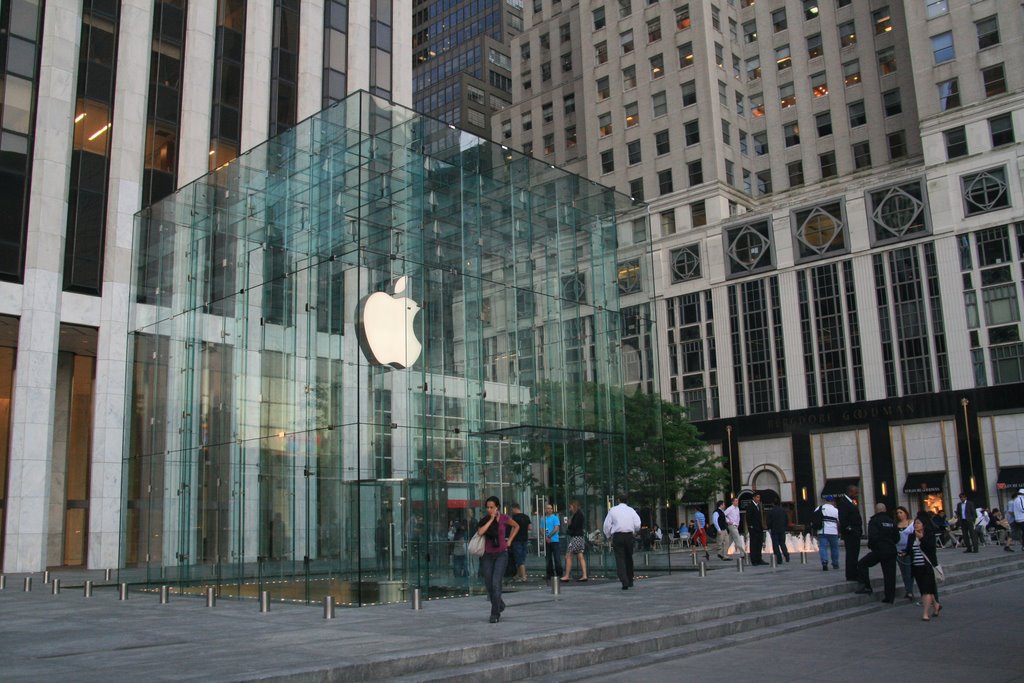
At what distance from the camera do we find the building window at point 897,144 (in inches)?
2469

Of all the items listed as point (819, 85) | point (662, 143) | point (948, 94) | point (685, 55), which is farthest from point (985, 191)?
point (685, 55)

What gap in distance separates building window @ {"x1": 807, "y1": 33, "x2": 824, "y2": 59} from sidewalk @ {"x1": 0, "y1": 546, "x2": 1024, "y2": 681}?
56447mm

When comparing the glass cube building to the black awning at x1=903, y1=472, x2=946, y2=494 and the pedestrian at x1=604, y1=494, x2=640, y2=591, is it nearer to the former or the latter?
the pedestrian at x1=604, y1=494, x2=640, y2=591

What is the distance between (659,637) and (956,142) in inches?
2098

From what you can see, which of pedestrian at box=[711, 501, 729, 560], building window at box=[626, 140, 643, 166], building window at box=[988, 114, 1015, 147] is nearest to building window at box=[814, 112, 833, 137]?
building window at box=[626, 140, 643, 166]

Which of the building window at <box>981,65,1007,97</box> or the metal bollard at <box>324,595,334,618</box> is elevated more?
the building window at <box>981,65,1007,97</box>

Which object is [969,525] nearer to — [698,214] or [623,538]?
[623,538]

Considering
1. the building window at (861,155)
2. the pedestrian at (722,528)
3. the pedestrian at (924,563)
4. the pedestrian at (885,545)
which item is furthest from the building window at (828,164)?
the pedestrian at (924,563)

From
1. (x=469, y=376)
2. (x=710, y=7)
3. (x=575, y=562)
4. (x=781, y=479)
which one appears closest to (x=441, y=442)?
(x=469, y=376)

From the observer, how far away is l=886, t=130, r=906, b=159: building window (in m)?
62.7

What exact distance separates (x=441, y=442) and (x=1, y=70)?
24407 mm

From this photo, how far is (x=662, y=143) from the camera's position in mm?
70625

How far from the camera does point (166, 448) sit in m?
22.9

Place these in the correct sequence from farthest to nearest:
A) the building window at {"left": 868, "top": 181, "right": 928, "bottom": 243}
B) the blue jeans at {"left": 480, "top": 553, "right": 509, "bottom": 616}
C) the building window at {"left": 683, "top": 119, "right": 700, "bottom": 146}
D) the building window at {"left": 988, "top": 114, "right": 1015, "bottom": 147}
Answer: the building window at {"left": 683, "top": 119, "right": 700, "bottom": 146} → the building window at {"left": 868, "top": 181, "right": 928, "bottom": 243} → the building window at {"left": 988, "top": 114, "right": 1015, "bottom": 147} → the blue jeans at {"left": 480, "top": 553, "right": 509, "bottom": 616}
